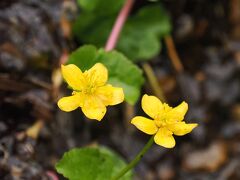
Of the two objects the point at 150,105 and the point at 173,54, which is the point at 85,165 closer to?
the point at 150,105

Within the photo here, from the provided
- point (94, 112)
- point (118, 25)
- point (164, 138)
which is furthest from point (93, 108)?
point (118, 25)

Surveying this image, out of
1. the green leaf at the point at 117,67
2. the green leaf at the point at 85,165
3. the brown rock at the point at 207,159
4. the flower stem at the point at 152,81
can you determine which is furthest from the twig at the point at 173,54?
the green leaf at the point at 85,165

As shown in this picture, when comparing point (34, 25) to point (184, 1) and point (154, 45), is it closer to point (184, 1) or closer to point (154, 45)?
point (154, 45)

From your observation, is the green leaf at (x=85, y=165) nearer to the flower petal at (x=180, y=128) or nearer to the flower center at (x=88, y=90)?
the flower center at (x=88, y=90)

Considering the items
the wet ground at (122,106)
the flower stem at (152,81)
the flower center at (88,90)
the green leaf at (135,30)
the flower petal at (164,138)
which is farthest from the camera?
the flower stem at (152,81)

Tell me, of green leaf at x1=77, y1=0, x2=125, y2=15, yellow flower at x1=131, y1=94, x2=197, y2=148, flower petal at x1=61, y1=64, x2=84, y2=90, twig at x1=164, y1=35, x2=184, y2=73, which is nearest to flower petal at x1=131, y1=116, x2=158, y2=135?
yellow flower at x1=131, y1=94, x2=197, y2=148
